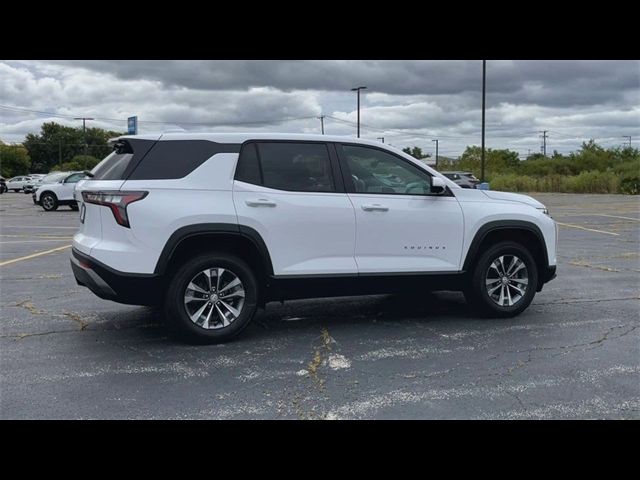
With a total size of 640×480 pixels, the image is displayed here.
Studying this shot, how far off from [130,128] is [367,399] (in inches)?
716

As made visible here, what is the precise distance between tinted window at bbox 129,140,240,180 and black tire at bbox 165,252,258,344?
2.57ft

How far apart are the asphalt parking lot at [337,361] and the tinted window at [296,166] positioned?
1438mm

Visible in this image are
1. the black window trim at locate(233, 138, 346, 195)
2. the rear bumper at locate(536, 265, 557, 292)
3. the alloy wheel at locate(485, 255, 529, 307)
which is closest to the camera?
the black window trim at locate(233, 138, 346, 195)

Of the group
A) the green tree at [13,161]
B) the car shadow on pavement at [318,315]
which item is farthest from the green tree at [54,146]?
the car shadow on pavement at [318,315]

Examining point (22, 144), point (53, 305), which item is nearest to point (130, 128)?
point (53, 305)

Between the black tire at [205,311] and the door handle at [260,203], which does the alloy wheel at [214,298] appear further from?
the door handle at [260,203]

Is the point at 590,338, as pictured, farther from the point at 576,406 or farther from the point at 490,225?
the point at 576,406

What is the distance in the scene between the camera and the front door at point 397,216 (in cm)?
589

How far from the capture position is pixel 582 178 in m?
44.5

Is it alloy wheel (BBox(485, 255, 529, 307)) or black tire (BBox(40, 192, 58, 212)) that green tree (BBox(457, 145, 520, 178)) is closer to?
black tire (BBox(40, 192, 58, 212))

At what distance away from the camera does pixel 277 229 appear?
555 centimetres

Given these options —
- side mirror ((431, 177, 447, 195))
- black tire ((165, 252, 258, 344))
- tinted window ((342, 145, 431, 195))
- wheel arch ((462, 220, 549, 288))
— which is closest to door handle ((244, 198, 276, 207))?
black tire ((165, 252, 258, 344))

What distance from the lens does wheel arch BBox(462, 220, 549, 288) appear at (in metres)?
6.27

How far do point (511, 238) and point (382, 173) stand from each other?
5.42 feet
